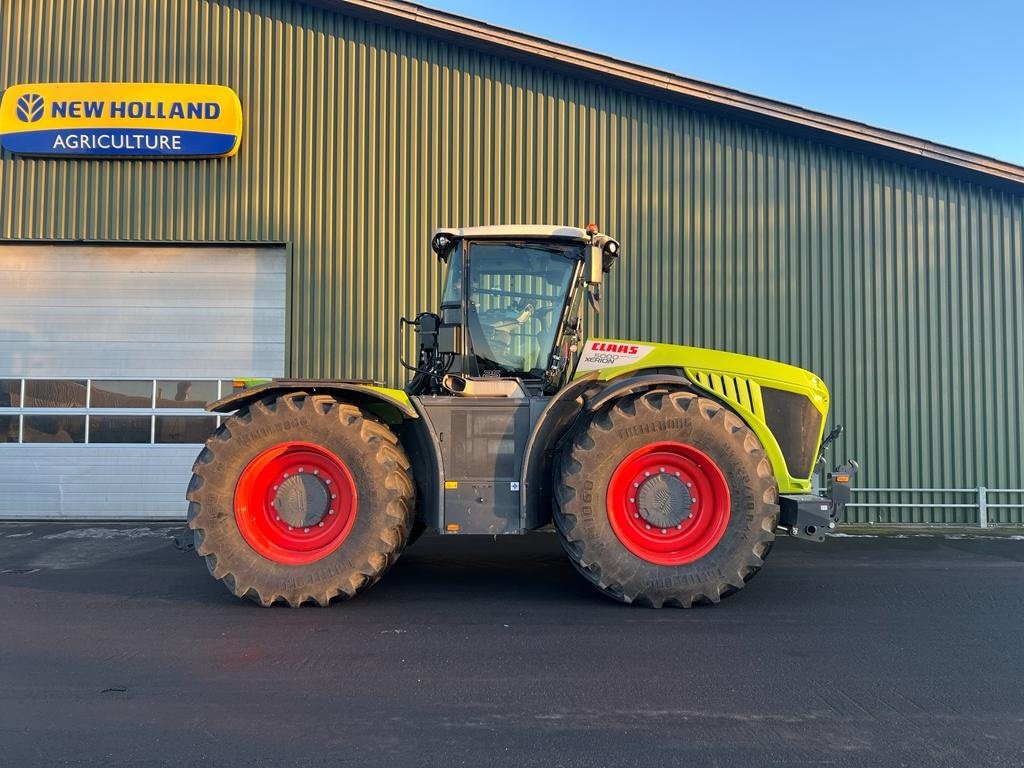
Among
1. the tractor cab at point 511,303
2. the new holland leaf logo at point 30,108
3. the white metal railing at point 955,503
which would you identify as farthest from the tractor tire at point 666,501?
the new holland leaf logo at point 30,108

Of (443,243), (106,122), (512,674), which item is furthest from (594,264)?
(106,122)

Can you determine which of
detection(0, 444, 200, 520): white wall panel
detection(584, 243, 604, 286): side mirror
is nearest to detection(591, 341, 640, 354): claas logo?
detection(584, 243, 604, 286): side mirror

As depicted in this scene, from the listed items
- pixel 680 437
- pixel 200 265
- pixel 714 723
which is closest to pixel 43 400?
pixel 200 265

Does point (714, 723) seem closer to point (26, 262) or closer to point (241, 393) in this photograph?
point (241, 393)

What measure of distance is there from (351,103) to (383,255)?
2.19m

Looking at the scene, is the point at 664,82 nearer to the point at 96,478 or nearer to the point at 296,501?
the point at 296,501

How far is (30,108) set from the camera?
30.1 feet

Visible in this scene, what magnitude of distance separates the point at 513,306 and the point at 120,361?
692 cm

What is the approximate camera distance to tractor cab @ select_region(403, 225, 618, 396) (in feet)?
17.3

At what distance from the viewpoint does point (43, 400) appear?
9.38 metres

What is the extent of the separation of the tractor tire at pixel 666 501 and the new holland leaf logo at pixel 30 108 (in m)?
9.19

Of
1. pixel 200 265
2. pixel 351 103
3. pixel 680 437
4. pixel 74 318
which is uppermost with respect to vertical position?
pixel 351 103

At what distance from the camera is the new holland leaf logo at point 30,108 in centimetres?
916

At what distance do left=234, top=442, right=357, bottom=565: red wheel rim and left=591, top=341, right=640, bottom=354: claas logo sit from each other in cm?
210
